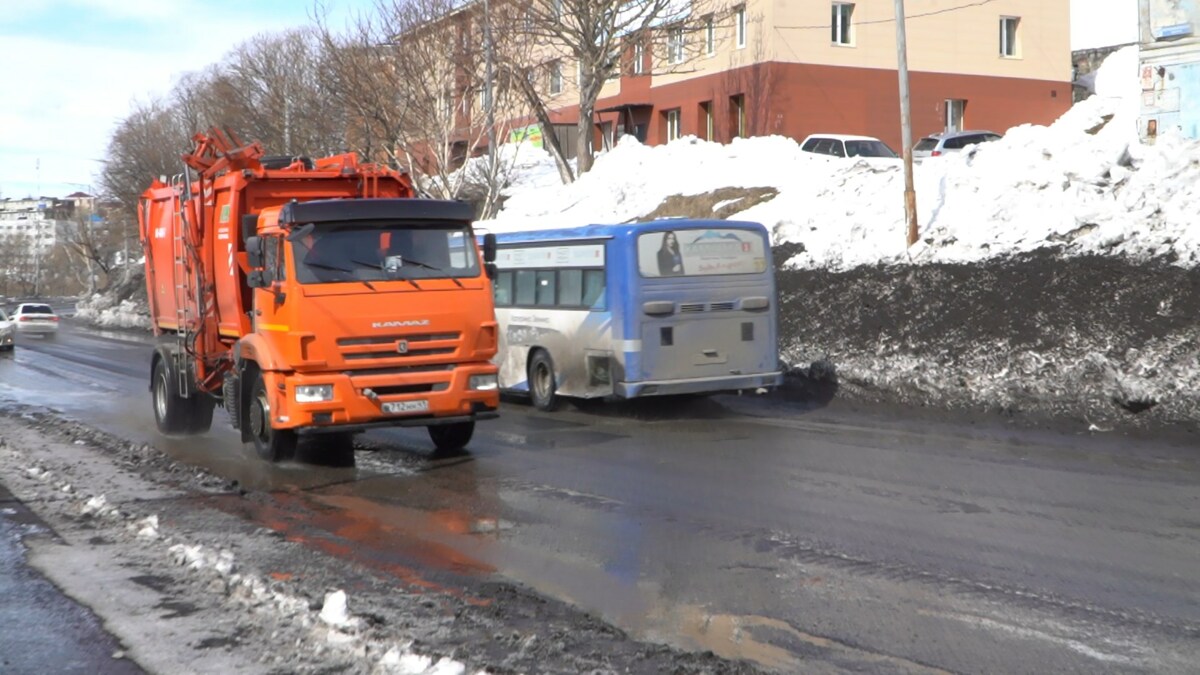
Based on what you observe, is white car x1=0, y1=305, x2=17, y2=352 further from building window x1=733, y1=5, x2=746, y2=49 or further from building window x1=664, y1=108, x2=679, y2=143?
building window x1=733, y1=5, x2=746, y2=49

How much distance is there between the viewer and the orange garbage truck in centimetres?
1285

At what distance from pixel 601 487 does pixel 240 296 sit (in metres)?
5.13

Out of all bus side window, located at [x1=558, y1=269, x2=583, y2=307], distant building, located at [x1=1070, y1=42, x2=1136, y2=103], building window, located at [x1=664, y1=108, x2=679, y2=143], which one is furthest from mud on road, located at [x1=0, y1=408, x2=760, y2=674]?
distant building, located at [x1=1070, y1=42, x2=1136, y2=103]

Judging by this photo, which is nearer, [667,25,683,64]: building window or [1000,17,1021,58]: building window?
[667,25,683,64]: building window

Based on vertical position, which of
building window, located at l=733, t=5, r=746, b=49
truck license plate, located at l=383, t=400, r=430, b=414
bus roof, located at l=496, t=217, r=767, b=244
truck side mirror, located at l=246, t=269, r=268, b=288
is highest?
building window, located at l=733, t=5, r=746, b=49

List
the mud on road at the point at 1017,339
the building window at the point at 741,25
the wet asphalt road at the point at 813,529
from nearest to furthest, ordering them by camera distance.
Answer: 1. the wet asphalt road at the point at 813,529
2. the mud on road at the point at 1017,339
3. the building window at the point at 741,25

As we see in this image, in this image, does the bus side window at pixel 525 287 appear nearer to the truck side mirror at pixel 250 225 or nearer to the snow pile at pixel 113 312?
the truck side mirror at pixel 250 225

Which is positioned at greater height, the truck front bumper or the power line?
the power line

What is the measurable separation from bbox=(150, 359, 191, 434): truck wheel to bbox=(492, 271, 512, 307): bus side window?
18.7 feet

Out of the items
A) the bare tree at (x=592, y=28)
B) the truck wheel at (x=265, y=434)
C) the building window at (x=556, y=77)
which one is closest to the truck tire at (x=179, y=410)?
the truck wheel at (x=265, y=434)

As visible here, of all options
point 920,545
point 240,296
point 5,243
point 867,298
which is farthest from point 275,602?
point 5,243

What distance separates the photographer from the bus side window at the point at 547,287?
1969 cm

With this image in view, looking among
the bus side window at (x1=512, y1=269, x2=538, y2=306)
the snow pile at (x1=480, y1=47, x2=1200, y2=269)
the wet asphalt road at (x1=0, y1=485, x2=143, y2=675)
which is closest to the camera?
the wet asphalt road at (x1=0, y1=485, x2=143, y2=675)

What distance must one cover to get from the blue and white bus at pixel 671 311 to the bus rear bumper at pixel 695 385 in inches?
0.5
